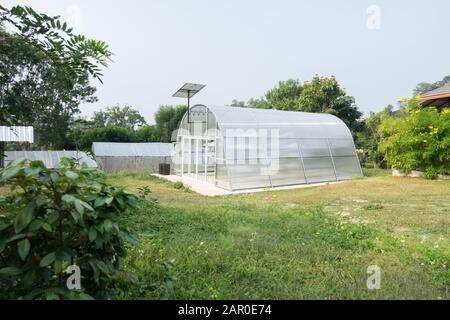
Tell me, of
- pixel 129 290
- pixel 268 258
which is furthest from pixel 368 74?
pixel 129 290

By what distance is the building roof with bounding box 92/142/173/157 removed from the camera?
20.0 metres

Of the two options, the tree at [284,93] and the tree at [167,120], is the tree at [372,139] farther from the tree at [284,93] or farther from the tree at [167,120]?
the tree at [167,120]

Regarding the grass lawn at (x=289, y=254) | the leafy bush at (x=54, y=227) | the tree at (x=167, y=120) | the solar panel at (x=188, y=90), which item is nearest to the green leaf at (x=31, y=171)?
the leafy bush at (x=54, y=227)

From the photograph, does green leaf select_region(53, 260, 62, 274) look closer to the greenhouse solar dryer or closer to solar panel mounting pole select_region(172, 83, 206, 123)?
the greenhouse solar dryer

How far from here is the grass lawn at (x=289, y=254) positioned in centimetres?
258

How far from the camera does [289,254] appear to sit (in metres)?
3.54

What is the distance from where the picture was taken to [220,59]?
1065 cm

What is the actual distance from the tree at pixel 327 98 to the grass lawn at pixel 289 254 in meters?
13.8

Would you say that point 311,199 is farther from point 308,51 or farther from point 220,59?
point 220,59

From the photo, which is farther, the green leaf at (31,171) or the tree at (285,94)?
the tree at (285,94)

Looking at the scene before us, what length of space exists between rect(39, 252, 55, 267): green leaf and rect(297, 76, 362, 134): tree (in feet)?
64.3

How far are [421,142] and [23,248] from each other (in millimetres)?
13994

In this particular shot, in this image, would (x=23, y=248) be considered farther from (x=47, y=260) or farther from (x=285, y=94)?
(x=285, y=94)

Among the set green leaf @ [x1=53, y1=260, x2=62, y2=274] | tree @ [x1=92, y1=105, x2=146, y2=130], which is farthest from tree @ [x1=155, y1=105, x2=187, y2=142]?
green leaf @ [x1=53, y1=260, x2=62, y2=274]
